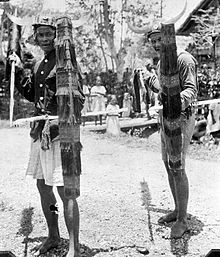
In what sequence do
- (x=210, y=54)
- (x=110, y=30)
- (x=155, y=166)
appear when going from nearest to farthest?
(x=155, y=166) < (x=110, y=30) < (x=210, y=54)

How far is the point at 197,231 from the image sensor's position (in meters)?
3.80

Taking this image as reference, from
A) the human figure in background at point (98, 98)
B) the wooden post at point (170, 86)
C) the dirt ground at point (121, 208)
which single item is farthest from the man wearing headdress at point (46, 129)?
the human figure in background at point (98, 98)

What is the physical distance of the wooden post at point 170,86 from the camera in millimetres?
3105

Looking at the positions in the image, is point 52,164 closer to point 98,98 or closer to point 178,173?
point 178,173

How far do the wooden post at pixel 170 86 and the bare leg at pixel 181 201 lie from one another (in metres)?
0.34

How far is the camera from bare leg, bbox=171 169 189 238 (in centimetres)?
355

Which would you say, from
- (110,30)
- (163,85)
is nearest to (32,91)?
(163,85)

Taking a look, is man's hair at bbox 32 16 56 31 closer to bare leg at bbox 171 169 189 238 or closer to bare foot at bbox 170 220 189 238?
bare leg at bbox 171 169 189 238

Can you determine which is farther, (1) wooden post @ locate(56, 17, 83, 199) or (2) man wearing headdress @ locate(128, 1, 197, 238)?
(2) man wearing headdress @ locate(128, 1, 197, 238)

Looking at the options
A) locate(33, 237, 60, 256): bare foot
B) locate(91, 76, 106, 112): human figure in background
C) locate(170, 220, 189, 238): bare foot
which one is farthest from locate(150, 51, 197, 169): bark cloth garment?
locate(91, 76, 106, 112): human figure in background

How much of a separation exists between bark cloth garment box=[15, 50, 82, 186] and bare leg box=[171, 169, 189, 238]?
1.03 m

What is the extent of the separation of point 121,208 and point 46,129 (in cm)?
170

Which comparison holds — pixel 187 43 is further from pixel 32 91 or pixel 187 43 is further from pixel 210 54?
pixel 32 91

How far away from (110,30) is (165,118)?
892cm
